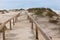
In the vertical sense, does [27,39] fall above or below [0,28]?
below

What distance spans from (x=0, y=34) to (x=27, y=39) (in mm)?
1272

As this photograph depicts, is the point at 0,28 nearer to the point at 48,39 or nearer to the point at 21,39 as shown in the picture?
the point at 21,39

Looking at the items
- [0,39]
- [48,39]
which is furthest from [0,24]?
[48,39]

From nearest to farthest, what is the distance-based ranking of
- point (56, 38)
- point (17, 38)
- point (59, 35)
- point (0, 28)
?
point (56, 38)
point (59, 35)
point (0, 28)
point (17, 38)

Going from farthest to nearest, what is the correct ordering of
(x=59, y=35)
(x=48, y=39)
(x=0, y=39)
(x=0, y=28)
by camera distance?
(x=0, y=39) < (x=0, y=28) < (x=59, y=35) < (x=48, y=39)

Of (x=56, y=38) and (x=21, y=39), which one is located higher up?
(x=56, y=38)

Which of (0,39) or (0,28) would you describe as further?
(0,39)

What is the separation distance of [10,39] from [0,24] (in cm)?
151

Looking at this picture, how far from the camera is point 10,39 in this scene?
883 cm

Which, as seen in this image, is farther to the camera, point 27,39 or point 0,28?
point 27,39

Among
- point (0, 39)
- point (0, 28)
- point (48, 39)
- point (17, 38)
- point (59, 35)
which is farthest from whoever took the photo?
point (17, 38)

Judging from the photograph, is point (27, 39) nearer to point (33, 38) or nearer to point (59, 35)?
point (33, 38)

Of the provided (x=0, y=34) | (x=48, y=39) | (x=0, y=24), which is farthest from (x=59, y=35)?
(x=0, y=34)

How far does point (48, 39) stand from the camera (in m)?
4.93
